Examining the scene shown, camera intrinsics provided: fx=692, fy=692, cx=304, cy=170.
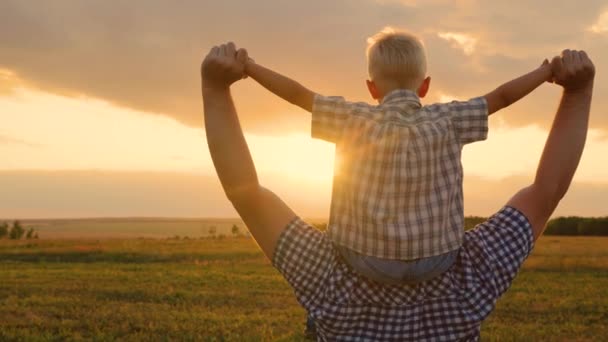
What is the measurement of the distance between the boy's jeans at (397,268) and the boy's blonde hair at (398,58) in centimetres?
67

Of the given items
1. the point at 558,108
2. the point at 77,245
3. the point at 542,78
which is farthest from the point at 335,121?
the point at 77,245

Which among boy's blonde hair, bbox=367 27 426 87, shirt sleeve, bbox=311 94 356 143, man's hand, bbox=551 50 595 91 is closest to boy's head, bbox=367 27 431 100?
boy's blonde hair, bbox=367 27 426 87

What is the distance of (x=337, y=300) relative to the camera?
2480mm

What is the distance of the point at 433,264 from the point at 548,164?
78cm

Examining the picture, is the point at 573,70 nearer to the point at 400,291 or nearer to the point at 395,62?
the point at 395,62

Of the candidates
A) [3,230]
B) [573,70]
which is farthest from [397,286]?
[3,230]

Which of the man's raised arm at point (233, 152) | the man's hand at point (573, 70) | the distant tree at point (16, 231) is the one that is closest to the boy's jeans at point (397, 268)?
the man's raised arm at point (233, 152)

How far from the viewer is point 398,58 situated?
8.39ft

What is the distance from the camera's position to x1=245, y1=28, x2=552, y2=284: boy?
2400mm

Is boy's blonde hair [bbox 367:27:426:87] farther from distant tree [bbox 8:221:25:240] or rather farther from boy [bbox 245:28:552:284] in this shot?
distant tree [bbox 8:221:25:240]

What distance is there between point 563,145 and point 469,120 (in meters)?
0.55

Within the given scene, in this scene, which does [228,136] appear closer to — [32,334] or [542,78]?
[542,78]

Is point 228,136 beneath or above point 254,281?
above

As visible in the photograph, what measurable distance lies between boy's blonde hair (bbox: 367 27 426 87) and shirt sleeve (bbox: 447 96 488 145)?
18cm
